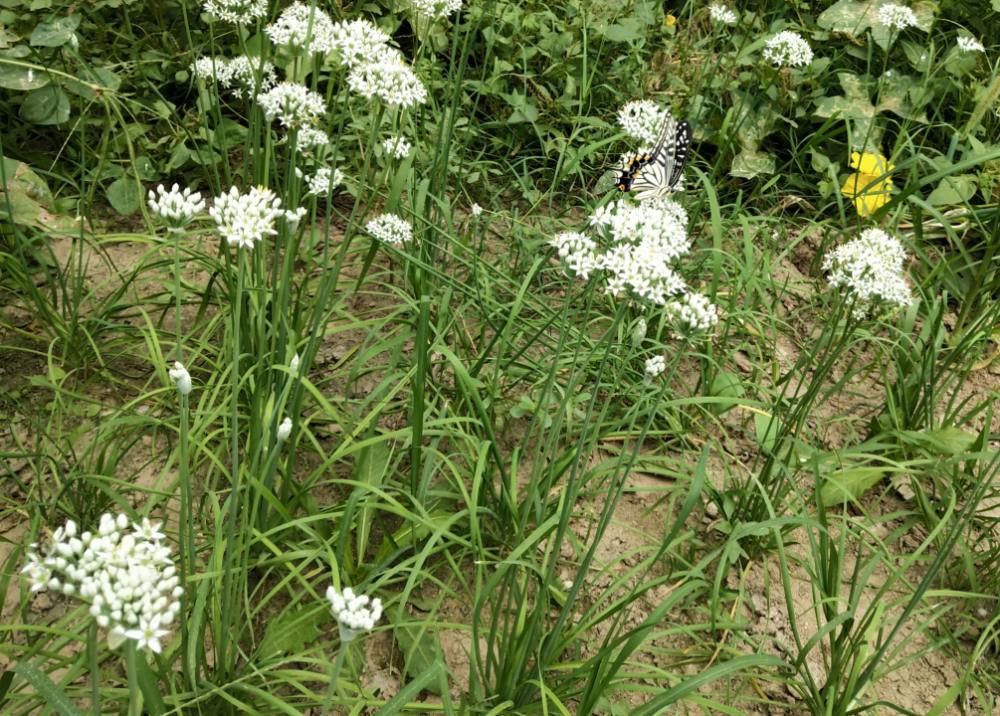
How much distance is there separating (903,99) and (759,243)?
1.15m

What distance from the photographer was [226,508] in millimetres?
1805

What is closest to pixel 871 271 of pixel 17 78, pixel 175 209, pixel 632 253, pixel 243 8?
pixel 632 253

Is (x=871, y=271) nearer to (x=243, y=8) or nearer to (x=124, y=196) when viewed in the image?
(x=243, y=8)

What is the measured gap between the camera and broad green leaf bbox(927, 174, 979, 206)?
329cm

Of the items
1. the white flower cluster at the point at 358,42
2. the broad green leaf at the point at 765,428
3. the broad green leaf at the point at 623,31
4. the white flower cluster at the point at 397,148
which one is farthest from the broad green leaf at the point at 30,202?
the broad green leaf at the point at 623,31

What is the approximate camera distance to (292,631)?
172 centimetres

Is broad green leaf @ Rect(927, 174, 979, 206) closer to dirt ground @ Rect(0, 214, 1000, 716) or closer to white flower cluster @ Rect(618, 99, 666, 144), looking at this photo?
dirt ground @ Rect(0, 214, 1000, 716)

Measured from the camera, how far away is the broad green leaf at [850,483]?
231 centimetres

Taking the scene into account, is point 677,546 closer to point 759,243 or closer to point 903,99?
point 759,243

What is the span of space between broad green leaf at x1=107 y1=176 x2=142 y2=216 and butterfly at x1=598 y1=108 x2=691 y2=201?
1757 mm

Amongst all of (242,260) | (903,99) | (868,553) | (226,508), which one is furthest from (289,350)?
(903,99)

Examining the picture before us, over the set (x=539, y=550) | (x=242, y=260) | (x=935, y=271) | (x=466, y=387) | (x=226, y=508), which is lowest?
(x=539, y=550)

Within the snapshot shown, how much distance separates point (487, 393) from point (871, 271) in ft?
3.65

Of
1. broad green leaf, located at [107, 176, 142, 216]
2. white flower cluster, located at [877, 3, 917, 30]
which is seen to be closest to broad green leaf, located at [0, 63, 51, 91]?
broad green leaf, located at [107, 176, 142, 216]
